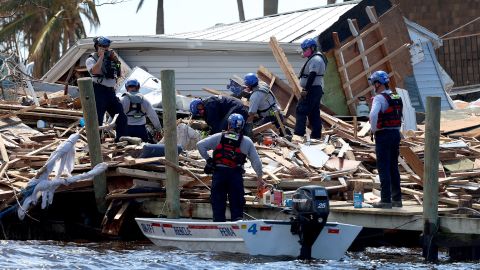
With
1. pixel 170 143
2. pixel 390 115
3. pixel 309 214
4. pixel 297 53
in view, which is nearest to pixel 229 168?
pixel 309 214

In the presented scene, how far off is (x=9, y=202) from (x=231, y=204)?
137 inches

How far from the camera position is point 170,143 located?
18.5m

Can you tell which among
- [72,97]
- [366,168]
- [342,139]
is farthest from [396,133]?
[72,97]

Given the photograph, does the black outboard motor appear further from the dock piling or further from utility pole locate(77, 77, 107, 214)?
utility pole locate(77, 77, 107, 214)

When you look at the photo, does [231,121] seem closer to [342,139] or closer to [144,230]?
[144,230]

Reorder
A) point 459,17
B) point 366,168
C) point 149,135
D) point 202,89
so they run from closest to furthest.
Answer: point 366,168
point 149,135
point 202,89
point 459,17

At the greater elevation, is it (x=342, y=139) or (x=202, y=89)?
(x=202, y=89)

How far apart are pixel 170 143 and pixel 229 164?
150cm

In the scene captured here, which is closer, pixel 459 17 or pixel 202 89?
pixel 202 89

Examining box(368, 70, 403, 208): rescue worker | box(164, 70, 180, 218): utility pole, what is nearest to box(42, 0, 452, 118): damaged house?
box(164, 70, 180, 218): utility pole

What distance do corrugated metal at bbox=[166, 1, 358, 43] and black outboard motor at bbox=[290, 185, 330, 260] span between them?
10.5 m

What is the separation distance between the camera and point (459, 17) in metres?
36.3

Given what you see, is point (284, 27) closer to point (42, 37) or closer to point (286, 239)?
point (286, 239)

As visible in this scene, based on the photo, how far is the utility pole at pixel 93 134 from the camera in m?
19.1
